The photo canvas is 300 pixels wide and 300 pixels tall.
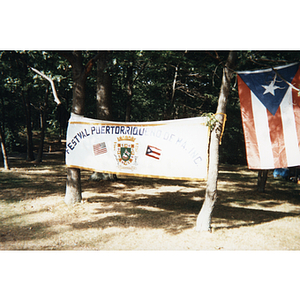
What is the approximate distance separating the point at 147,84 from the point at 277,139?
1514 centimetres

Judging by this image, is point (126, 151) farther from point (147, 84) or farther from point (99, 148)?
point (147, 84)

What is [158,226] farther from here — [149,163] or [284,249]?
[284,249]

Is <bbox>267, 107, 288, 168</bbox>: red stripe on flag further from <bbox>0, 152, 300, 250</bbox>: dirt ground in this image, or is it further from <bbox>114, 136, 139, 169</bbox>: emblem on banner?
<bbox>114, 136, 139, 169</bbox>: emblem on banner

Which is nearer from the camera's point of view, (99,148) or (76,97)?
(99,148)

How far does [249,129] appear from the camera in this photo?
6.55 meters

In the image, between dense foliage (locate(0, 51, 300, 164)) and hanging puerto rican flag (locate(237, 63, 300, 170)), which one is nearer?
hanging puerto rican flag (locate(237, 63, 300, 170))

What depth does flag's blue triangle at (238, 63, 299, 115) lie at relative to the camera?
6.45m

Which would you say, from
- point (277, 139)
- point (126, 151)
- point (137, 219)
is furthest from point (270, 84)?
point (137, 219)

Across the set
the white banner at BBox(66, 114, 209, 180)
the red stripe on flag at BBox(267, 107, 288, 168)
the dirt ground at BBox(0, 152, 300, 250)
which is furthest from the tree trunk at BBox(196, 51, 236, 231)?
the red stripe on flag at BBox(267, 107, 288, 168)

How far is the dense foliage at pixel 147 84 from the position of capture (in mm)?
9433

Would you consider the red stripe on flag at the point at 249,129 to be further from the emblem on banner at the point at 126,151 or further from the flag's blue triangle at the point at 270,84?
the emblem on banner at the point at 126,151

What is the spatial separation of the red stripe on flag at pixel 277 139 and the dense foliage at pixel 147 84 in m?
1.76

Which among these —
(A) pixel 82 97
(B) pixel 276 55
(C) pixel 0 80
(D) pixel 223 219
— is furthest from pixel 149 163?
(C) pixel 0 80

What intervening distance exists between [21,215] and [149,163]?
166 inches
